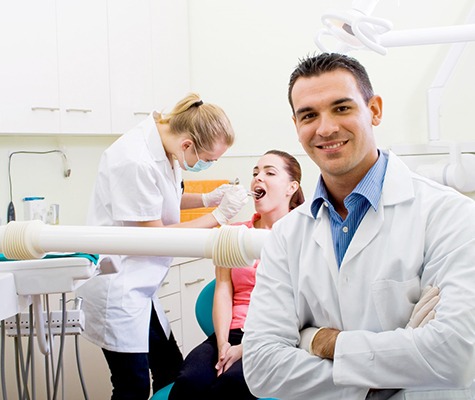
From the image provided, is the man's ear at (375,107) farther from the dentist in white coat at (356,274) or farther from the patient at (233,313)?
the patient at (233,313)

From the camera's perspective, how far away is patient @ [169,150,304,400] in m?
2.14

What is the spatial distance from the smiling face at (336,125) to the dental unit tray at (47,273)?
0.59 meters

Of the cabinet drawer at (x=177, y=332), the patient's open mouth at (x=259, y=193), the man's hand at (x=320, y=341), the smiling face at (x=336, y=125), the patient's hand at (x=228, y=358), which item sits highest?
the smiling face at (x=336, y=125)

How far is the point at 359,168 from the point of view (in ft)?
4.81

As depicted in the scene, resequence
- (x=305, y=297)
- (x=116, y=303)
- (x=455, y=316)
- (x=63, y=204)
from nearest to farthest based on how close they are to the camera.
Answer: (x=455, y=316) < (x=305, y=297) < (x=116, y=303) < (x=63, y=204)

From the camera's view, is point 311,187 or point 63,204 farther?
point 311,187

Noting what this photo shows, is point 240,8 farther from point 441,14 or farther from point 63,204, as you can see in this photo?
point 63,204

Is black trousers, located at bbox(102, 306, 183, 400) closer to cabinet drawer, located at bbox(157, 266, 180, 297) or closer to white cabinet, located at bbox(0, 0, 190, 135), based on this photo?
cabinet drawer, located at bbox(157, 266, 180, 297)

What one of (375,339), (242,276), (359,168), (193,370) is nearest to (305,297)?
(375,339)

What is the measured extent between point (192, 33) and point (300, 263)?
9.97 ft

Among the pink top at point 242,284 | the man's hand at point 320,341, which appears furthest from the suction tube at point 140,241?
the pink top at point 242,284

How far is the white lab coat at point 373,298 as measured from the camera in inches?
48.4

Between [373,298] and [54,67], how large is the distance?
2270 mm

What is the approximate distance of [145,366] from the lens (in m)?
2.42
